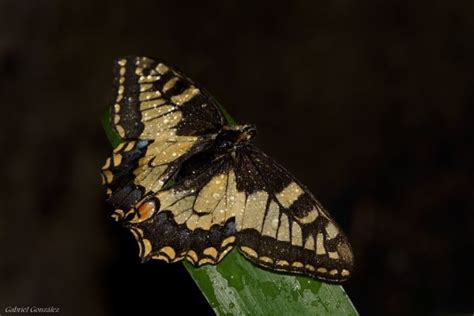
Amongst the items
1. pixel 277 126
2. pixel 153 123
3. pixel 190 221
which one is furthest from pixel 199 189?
pixel 277 126

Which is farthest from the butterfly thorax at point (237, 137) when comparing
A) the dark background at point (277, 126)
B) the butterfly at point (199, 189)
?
the dark background at point (277, 126)

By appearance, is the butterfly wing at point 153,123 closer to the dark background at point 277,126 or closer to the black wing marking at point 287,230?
the black wing marking at point 287,230

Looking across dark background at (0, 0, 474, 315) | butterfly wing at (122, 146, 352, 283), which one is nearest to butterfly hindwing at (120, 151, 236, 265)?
butterfly wing at (122, 146, 352, 283)

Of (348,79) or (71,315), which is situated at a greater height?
(348,79)

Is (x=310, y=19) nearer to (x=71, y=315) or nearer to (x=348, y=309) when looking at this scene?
(x=71, y=315)

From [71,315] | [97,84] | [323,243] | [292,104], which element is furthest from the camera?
[292,104]

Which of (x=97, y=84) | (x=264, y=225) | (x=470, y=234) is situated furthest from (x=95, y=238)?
(x=470, y=234)

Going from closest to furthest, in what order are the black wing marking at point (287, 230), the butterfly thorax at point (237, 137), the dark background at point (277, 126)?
1. the black wing marking at point (287, 230)
2. the butterfly thorax at point (237, 137)
3. the dark background at point (277, 126)
